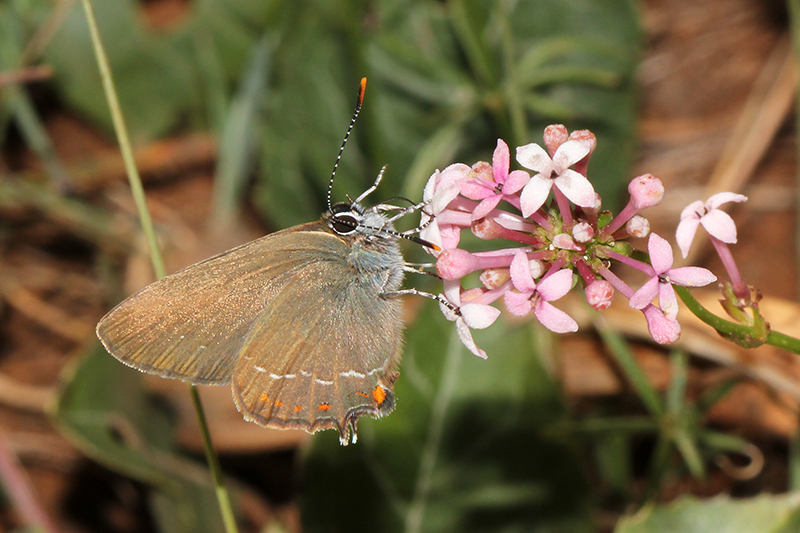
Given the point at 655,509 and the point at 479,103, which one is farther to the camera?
the point at 479,103

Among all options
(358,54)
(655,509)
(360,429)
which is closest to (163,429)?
(360,429)

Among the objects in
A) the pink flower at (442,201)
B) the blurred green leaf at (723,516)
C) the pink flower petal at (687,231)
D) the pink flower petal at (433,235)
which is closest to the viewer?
the pink flower petal at (687,231)

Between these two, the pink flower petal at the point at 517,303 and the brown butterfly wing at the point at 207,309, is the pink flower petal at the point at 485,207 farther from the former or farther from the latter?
the brown butterfly wing at the point at 207,309

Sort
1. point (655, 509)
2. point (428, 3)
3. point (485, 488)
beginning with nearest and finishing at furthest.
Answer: point (655, 509), point (485, 488), point (428, 3)

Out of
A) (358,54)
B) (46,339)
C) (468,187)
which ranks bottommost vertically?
(46,339)

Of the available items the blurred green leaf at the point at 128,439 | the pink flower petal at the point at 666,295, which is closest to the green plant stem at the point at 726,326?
the pink flower petal at the point at 666,295

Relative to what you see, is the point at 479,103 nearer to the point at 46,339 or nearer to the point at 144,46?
the point at 144,46
